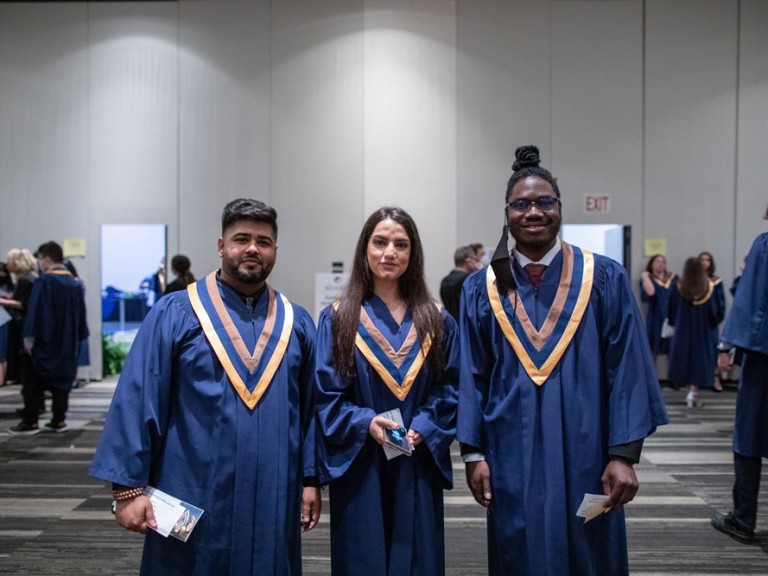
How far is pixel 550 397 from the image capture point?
186 cm

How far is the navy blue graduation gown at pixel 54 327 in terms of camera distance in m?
5.54

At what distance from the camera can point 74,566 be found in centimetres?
301

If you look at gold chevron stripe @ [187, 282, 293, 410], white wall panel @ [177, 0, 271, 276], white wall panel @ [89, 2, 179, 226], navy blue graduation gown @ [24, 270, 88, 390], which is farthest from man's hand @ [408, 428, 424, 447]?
white wall panel @ [89, 2, 179, 226]

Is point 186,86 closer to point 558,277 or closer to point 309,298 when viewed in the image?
point 309,298

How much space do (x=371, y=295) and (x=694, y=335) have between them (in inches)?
244

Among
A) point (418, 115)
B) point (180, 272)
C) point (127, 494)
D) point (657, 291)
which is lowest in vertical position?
point (127, 494)

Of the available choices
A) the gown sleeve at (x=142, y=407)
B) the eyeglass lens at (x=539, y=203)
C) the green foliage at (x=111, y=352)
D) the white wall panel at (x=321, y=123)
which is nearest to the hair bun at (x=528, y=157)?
the eyeglass lens at (x=539, y=203)

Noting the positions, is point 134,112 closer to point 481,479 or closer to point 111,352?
point 111,352

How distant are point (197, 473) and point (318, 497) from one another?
1.32 ft

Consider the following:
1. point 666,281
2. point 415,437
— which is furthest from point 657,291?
point 415,437

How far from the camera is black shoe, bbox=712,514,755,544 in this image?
10.8 ft

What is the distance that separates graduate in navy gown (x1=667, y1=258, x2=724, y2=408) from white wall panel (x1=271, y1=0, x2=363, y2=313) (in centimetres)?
407

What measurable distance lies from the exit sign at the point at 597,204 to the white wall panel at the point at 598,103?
42 millimetres

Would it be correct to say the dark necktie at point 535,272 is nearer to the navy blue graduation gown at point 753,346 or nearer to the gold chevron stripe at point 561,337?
the gold chevron stripe at point 561,337
